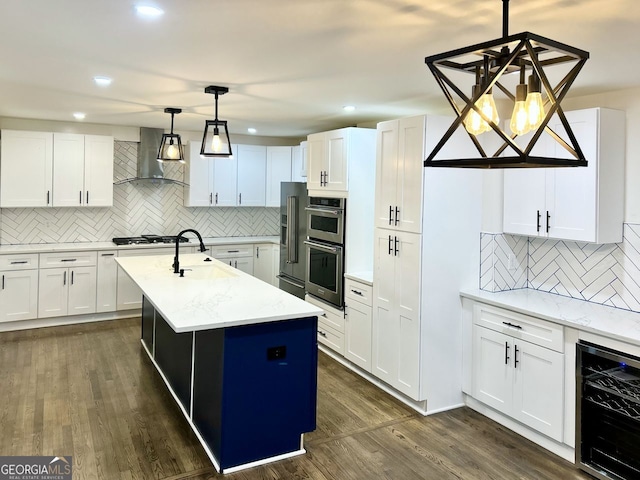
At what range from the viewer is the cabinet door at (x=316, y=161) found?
4.94 m

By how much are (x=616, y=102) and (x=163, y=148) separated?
11.8ft

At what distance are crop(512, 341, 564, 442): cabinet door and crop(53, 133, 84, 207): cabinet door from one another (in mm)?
5159

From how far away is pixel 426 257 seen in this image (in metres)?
3.64

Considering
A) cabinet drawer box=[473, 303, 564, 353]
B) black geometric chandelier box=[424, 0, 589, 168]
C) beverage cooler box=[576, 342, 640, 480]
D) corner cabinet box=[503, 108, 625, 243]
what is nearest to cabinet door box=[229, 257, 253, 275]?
cabinet drawer box=[473, 303, 564, 353]

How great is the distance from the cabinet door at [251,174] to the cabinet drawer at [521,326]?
13.4ft

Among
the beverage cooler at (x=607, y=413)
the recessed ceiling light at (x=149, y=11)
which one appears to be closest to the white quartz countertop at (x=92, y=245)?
the recessed ceiling light at (x=149, y=11)

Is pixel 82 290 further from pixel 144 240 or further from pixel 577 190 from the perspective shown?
pixel 577 190

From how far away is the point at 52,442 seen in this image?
10.4ft

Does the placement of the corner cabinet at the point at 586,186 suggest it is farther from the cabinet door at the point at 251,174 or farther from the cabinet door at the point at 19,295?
the cabinet door at the point at 19,295

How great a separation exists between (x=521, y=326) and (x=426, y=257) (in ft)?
2.62

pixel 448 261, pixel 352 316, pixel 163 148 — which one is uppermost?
pixel 163 148

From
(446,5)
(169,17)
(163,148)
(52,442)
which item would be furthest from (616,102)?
(52,442)

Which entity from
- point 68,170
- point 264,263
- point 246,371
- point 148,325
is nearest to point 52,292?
point 68,170

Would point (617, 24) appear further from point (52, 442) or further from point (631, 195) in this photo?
point (52, 442)
